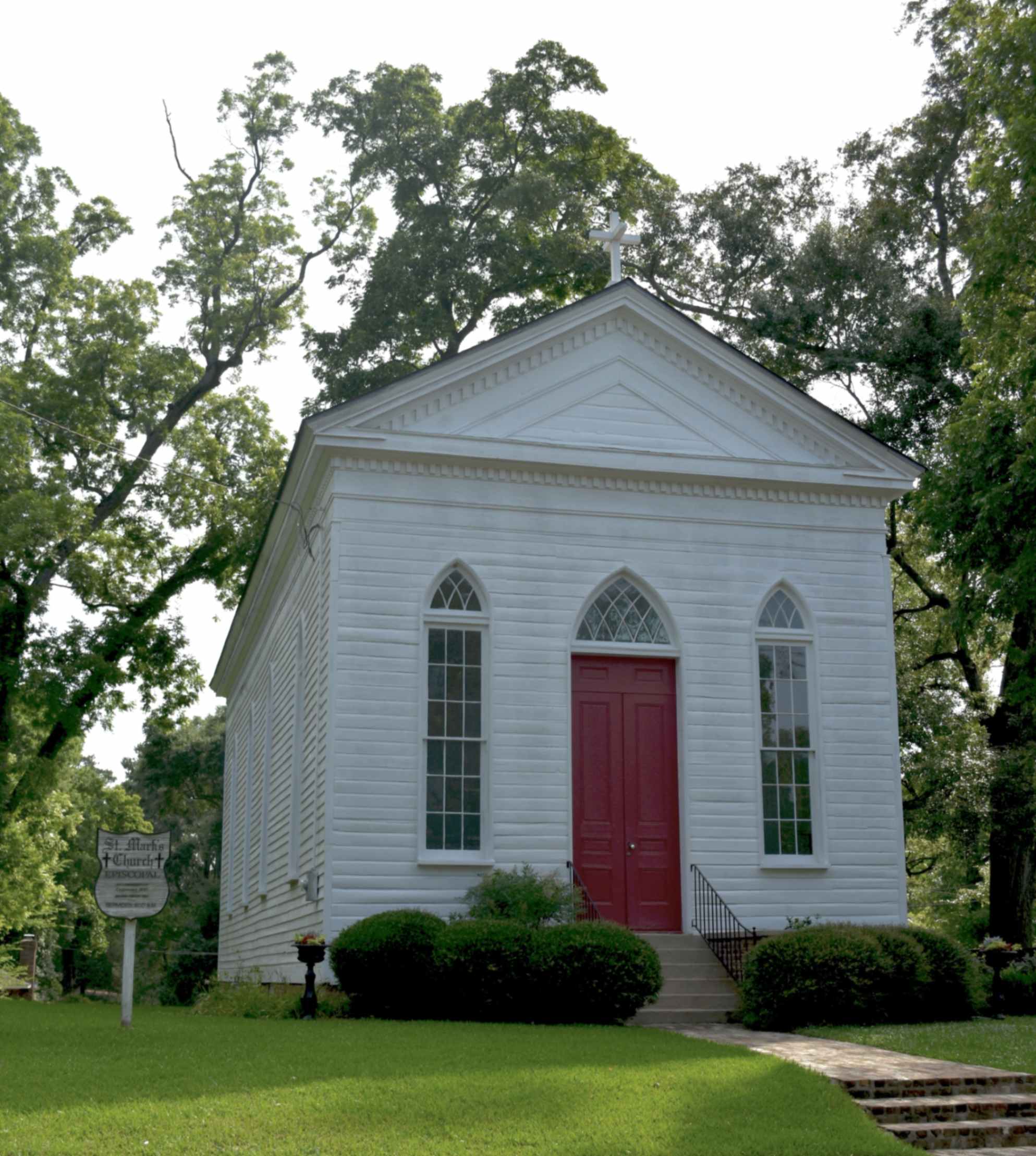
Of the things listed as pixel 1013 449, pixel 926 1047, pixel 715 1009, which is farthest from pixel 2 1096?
pixel 1013 449

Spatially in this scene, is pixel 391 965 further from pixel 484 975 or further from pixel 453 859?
pixel 453 859

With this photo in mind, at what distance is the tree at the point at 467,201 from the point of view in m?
33.2

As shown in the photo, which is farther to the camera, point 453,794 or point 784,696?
point 784,696

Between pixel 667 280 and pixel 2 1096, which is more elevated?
pixel 667 280

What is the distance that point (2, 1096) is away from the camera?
343 inches

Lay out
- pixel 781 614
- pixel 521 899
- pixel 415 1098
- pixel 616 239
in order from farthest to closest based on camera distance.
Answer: pixel 616 239 → pixel 781 614 → pixel 521 899 → pixel 415 1098

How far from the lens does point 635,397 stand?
711 inches

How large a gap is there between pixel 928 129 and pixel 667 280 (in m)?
6.25

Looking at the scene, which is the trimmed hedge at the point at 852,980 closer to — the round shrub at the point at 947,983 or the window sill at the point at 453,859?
the round shrub at the point at 947,983

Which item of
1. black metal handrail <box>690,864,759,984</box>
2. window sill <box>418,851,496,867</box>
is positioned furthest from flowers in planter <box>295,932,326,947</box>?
black metal handrail <box>690,864,759,984</box>

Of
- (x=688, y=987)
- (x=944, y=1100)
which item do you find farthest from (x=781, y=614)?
(x=944, y=1100)

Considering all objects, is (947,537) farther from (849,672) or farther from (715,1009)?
(715,1009)

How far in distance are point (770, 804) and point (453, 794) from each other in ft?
13.3

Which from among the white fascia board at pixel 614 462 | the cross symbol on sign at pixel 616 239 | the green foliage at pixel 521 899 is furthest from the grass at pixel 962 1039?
the cross symbol on sign at pixel 616 239
